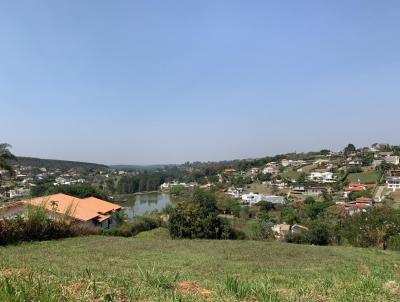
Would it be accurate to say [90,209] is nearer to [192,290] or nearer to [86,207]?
[86,207]

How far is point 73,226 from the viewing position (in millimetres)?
19438

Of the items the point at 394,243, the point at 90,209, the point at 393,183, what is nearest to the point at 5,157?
the point at 90,209

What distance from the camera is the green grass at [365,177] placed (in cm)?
8312

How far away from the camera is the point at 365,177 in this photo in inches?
3410

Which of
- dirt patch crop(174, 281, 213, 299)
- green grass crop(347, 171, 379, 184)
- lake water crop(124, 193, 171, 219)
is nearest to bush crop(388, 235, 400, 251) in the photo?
dirt patch crop(174, 281, 213, 299)

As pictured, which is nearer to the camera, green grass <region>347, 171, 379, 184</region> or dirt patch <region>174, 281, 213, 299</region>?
dirt patch <region>174, 281, 213, 299</region>

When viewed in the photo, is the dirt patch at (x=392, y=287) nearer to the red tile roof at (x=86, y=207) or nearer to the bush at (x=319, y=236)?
the bush at (x=319, y=236)

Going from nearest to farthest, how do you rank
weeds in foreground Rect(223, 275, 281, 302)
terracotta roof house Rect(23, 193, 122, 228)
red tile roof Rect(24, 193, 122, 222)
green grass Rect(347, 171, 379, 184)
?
weeds in foreground Rect(223, 275, 281, 302), red tile roof Rect(24, 193, 122, 222), terracotta roof house Rect(23, 193, 122, 228), green grass Rect(347, 171, 379, 184)

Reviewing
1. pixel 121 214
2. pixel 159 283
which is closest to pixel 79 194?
pixel 121 214

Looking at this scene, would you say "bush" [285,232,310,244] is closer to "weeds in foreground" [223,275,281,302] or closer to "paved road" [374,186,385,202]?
"weeds in foreground" [223,275,281,302]

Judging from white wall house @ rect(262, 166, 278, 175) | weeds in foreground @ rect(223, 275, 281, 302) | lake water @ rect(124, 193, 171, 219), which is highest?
weeds in foreground @ rect(223, 275, 281, 302)

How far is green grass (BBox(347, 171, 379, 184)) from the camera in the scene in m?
83.1

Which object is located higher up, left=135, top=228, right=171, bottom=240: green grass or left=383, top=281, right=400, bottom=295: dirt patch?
Result: left=383, top=281, right=400, bottom=295: dirt patch

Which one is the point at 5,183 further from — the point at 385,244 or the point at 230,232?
the point at 385,244
